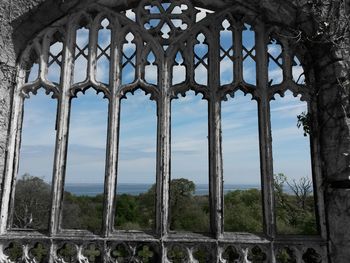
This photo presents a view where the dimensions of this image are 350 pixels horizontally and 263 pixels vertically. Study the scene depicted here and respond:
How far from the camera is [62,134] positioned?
11.2 ft

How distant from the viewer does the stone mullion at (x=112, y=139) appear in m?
3.25

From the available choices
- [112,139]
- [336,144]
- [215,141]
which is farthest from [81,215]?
[336,144]

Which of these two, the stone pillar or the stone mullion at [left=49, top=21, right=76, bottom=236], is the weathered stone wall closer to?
the stone pillar

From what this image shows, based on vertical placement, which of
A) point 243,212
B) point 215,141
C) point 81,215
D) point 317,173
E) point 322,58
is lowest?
point 81,215

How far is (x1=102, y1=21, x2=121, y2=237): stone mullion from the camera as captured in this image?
10.7 feet

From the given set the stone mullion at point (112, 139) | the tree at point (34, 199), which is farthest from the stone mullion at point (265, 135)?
→ the tree at point (34, 199)

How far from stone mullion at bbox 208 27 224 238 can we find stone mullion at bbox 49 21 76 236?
60.3 inches

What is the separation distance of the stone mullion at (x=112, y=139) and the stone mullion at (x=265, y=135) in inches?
60.0

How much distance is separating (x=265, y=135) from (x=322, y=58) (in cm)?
99

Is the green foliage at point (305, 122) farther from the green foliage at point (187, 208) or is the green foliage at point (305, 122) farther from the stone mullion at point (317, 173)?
the green foliage at point (187, 208)

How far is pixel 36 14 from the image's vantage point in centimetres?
357

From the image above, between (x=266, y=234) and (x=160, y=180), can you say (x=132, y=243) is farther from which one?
(x=266, y=234)

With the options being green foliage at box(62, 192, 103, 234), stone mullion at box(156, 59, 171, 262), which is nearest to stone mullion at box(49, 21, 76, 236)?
stone mullion at box(156, 59, 171, 262)

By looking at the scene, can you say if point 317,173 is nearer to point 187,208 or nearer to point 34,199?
point 187,208
